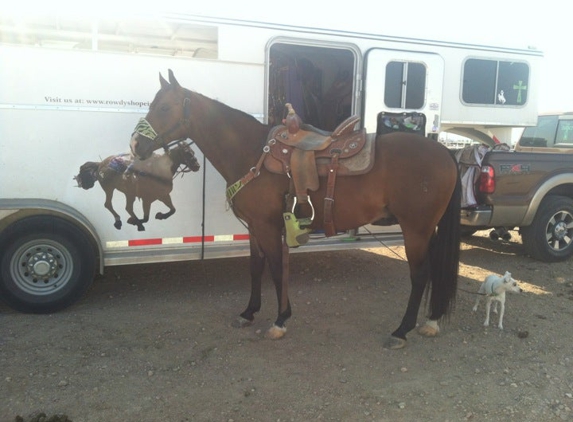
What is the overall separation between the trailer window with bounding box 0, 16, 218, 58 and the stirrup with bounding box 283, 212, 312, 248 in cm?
199

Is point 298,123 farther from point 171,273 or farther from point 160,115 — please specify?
point 171,273

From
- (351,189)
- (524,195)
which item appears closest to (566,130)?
(524,195)

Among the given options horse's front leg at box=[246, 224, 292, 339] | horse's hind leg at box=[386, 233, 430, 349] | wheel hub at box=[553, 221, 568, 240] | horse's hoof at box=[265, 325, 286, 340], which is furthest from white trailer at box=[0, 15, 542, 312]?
wheel hub at box=[553, 221, 568, 240]

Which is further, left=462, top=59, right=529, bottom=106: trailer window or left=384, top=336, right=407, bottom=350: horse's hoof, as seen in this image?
left=462, top=59, right=529, bottom=106: trailer window

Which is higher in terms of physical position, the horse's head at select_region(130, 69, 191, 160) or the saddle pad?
the horse's head at select_region(130, 69, 191, 160)

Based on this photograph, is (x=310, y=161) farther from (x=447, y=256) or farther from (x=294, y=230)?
(x=447, y=256)

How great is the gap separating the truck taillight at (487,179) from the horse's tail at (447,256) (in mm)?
2061

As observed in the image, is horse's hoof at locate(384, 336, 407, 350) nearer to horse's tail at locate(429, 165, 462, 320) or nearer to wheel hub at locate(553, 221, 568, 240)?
horse's tail at locate(429, 165, 462, 320)

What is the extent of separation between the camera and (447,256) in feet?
13.5

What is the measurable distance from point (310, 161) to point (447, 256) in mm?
1440

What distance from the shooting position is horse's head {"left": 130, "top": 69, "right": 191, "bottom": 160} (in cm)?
390

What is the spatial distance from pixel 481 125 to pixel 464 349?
3.35 metres

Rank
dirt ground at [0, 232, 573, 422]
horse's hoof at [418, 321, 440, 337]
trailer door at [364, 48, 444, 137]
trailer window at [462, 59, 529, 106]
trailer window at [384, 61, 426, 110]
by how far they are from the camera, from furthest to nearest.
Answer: trailer window at [462, 59, 529, 106] → trailer window at [384, 61, 426, 110] → trailer door at [364, 48, 444, 137] → horse's hoof at [418, 321, 440, 337] → dirt ground at [0, 232, 573, 422]

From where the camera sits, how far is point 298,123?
13.5 feet
